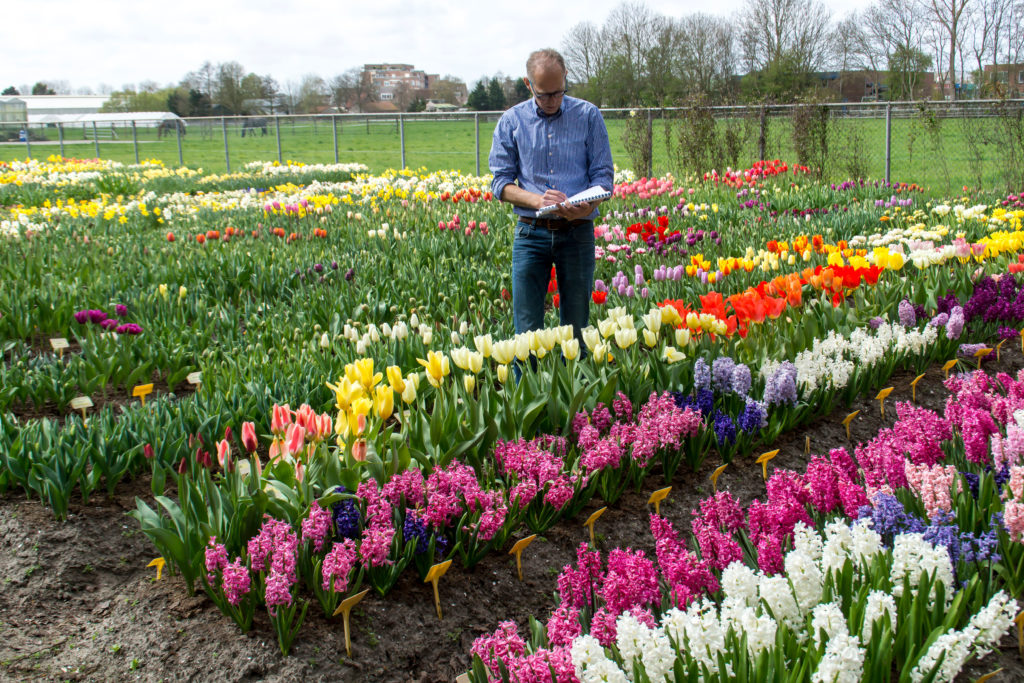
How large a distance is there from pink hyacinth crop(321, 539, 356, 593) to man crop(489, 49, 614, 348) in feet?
6.63

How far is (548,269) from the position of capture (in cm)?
404

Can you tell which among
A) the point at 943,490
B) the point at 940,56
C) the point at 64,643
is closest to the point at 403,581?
the point at 64,643

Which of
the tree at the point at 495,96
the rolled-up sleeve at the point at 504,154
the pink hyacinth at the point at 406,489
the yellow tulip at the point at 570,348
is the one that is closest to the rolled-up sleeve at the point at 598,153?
the rolled-up sleeve at the point at 504,154

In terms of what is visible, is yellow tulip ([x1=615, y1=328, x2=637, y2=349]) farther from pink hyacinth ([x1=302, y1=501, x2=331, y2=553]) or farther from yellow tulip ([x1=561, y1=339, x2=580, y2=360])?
pink hyacinth ([x1=302, y1=501, x2=331, y2=553])

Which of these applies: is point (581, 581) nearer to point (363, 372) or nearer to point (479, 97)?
point (363, 372)

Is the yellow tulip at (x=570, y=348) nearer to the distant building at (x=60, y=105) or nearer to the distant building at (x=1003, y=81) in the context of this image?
the distant building at (x=1003, y=81)

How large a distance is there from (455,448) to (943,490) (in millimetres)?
1465

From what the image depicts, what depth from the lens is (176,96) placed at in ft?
201

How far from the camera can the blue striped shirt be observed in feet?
12.4

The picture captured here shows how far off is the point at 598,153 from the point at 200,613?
264 centimetres

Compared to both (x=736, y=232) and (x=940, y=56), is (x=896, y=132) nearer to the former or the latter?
(x=940, y=56)

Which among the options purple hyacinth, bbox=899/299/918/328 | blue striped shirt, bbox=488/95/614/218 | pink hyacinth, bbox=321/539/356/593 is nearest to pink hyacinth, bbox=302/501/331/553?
pink hyacinth, bbox=321/539/356/593

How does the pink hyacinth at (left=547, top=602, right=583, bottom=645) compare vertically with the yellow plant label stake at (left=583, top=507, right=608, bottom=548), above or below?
above

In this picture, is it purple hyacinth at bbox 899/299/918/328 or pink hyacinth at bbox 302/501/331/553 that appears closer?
pink hyacinth at bbox 302/501/331/553
